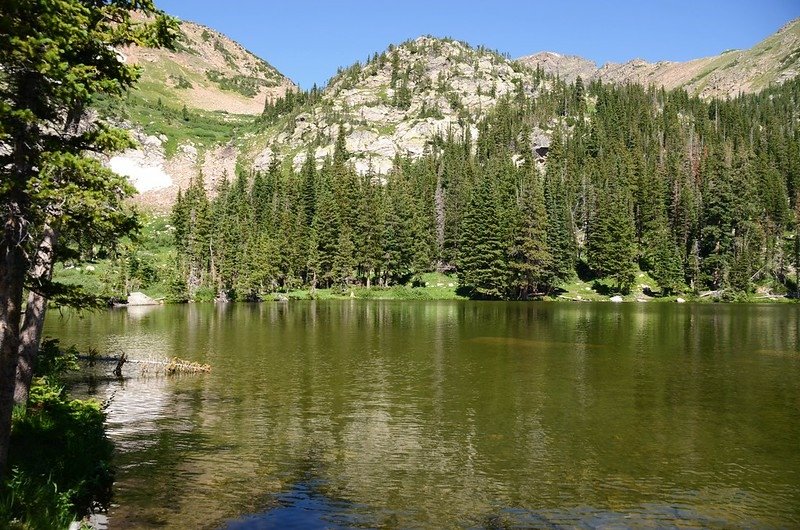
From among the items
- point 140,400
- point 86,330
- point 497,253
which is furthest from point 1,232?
point 497,253

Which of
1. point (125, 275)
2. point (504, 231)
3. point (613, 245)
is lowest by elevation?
point (125, 275)

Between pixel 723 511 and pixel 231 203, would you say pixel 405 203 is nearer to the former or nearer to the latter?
pixel 231 203

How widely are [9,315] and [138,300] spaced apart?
91825mm

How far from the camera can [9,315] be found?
39.8 feet

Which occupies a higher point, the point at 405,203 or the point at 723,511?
the point at 405,203

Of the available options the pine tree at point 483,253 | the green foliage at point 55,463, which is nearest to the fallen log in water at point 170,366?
the green foliage at point 55,463

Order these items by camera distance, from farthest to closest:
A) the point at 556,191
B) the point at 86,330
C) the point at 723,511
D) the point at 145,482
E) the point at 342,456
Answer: the point at 556,191, the point at 86,330, the point at 342,456, the point at 145,482, the point at 723,511

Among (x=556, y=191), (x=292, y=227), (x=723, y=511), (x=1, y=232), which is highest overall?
(x=556, y=191)

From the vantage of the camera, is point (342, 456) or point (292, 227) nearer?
point (342, 456)

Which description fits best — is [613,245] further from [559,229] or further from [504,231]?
[504,231]

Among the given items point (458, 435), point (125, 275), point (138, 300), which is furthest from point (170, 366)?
point (125, 275)

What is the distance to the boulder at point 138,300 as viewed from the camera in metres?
95.6

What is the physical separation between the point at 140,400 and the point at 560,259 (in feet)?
339

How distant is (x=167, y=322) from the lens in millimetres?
66250
